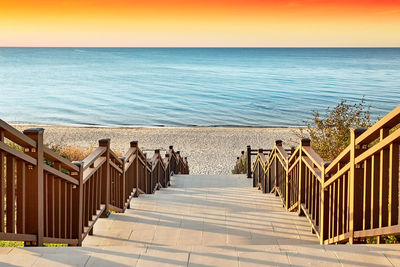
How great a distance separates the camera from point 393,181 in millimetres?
4523

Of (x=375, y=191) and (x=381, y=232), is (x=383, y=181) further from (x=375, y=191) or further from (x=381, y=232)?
(x=381, y=232)

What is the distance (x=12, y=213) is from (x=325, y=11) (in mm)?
108924

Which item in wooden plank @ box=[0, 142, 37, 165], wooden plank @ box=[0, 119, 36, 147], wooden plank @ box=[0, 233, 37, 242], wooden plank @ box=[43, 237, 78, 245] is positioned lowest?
wooden plank @ box=[43, 237, 78, 245]

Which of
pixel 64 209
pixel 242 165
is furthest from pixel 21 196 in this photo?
pixel 242 165

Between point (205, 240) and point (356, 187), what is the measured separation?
2259mm

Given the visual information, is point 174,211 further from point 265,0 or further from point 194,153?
point 265,0

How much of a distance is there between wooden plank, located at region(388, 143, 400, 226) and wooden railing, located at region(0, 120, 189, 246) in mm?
3106

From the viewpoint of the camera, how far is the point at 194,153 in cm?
3050

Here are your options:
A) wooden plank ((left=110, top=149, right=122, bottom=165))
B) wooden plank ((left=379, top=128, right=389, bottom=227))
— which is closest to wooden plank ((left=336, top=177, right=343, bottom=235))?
wooden plank ((left=379, top=128, right=389, bottom=227))

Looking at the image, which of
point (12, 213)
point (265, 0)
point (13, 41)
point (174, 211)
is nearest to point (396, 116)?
point (12, 213)

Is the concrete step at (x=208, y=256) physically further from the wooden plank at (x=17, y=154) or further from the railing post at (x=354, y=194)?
the wooden plank at (x=17, y=154)

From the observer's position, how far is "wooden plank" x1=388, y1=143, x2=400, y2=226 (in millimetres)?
4473

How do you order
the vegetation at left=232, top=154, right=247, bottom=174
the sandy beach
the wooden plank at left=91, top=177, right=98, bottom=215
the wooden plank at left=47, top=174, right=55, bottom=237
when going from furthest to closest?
1. the sandy beach
2. the vegetation at left=232, top=154, right=247, bottom=174
3. the wooden plank at left=91, top=177, right=98, bottom=215
4. the wooden plank at left=47, top=174, right=55, bottom=237

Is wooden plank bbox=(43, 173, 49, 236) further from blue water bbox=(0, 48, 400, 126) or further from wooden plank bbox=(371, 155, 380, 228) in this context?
blue water bbox=(0, 48, 400, 126)
